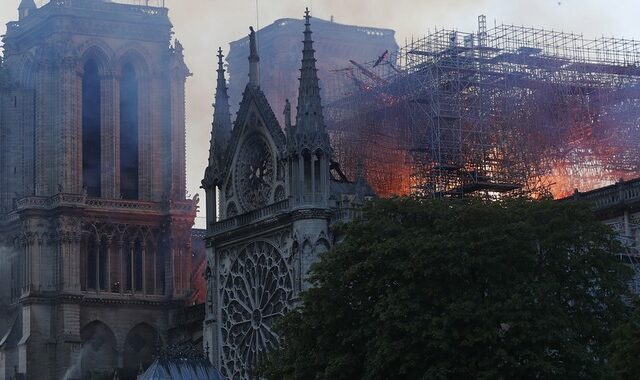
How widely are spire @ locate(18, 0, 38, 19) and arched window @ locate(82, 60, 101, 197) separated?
5.69 metres

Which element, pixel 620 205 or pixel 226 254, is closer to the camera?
pixel 620 205

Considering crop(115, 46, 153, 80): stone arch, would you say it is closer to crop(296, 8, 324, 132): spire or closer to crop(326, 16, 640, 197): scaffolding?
crop(326, 16, 640, 197): scaffolding

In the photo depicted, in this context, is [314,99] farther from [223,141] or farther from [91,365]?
[91,365]

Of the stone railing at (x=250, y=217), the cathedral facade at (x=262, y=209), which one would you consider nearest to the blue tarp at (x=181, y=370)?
the cathedral facade at (x=262, y=209)

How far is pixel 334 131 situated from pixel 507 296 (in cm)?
3589

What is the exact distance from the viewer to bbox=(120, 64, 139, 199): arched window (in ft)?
359

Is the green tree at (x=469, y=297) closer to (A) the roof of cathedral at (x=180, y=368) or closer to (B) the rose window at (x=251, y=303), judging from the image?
(A) the roof of cathedral at (x=180, y=368)

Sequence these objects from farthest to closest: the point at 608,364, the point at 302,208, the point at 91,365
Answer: the point at 91,365, the point at 302,208, the point at 608,364

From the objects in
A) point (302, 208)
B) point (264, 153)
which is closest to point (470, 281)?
point (302, 208)

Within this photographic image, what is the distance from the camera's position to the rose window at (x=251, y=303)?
8325 centimetres

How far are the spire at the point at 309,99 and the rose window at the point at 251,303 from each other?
6124 mm

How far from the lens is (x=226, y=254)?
87.9 m

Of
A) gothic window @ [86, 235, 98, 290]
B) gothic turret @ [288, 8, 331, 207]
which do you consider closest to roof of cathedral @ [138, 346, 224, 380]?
gothic turret @ [288, 8, 331, 207]

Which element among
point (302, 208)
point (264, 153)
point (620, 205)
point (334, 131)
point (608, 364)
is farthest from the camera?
point (334, 131)
